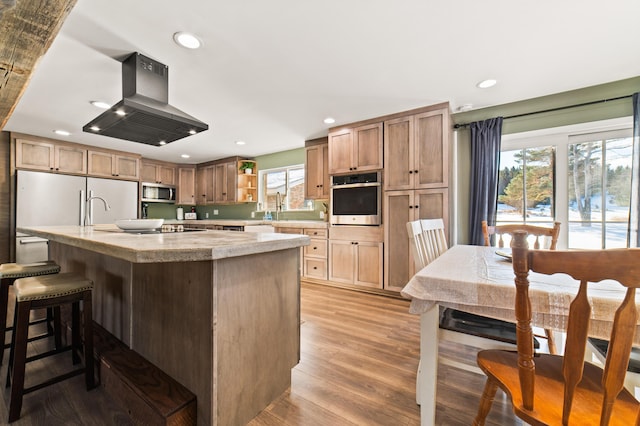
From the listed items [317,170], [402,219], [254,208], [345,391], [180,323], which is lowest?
[345,391]

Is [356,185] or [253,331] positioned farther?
[356,185]

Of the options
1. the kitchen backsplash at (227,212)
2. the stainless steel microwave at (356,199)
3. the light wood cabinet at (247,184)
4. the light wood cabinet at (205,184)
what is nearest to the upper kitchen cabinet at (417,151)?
the stainless steel microwave at (356,199)

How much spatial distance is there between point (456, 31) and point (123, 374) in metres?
2.95

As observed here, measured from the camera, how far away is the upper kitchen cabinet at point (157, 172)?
5637 millimetres

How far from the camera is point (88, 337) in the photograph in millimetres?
1483

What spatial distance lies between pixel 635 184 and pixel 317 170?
11.7 ft

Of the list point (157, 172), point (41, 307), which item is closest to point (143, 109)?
point (41, 307)

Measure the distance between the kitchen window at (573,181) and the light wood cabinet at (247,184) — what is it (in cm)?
446

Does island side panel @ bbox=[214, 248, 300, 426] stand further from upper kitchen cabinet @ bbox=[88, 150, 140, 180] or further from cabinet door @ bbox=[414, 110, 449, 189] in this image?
upper kitchen cabinet @ bbox=[88, 150, 140, 180]

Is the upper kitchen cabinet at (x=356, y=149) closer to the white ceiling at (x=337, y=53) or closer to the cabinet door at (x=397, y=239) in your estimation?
the white ceiling at (x=337, y=53)

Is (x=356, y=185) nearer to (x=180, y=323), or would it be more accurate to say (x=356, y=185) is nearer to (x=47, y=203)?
(x=180, y=323)

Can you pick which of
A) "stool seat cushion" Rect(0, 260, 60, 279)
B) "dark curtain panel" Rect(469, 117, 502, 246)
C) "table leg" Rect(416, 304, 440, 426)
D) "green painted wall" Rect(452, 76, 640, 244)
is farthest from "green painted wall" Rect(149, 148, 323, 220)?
"table leg" Rect(416, 304, 440, 426)

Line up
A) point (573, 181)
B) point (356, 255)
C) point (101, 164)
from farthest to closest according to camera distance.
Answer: point (101, 164), point (356, 255), point (573, 181)

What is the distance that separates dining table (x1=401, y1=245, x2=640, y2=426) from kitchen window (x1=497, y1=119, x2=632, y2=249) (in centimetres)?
226
